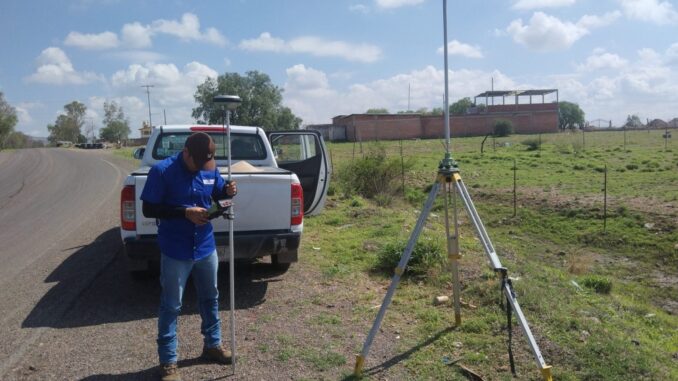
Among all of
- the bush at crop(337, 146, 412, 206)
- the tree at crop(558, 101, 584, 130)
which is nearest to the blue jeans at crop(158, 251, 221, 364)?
the bush at crop(337, 146, 412, 206)

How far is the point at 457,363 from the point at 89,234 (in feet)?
25.9

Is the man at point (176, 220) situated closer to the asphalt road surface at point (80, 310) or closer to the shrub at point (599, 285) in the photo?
the asphalt road surface at point (80, 310)

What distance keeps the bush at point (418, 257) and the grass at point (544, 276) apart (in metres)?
0.09

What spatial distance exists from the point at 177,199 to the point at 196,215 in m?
0.25

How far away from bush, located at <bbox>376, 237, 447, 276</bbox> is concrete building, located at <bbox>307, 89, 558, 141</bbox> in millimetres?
54041

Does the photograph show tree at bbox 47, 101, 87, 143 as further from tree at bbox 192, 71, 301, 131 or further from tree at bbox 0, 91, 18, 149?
tree at bbox 192, 71, 301, 131

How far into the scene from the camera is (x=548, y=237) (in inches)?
469

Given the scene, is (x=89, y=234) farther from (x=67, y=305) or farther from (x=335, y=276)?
(x=335, y=276)

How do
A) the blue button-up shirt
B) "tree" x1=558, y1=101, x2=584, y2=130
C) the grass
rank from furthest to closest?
"tree" x1=558, y1=101, x2=584, y2=130 < the grass < the blue button-up shirt

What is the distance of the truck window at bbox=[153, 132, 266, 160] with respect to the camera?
24.8 feet

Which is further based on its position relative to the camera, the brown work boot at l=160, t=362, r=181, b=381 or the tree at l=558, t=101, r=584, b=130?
the tree at l=558, t=101, r=584, b=130

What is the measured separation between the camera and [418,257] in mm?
6594

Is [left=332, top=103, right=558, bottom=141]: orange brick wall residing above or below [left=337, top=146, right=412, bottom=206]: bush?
above

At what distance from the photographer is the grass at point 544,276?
4.28 meters
